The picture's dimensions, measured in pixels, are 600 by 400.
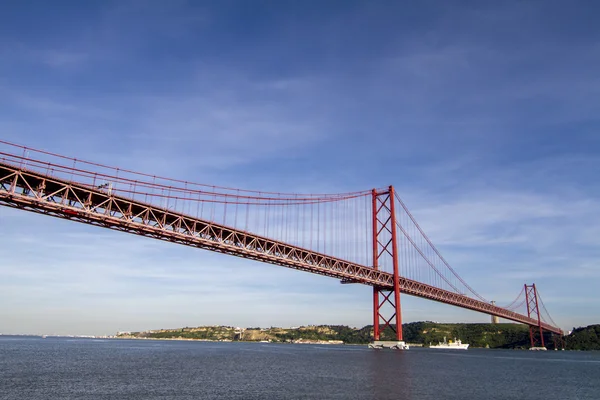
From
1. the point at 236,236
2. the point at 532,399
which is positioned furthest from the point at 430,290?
the point at 532,399

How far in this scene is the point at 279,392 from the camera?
2773cm

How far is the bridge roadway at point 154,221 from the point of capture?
34312 mm

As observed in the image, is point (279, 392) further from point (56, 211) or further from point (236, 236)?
point (236, 236)

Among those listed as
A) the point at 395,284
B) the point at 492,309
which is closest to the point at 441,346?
the point at 492,309

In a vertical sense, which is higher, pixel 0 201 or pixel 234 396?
pixel 0 201

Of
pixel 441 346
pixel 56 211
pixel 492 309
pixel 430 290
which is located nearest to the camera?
pixel 56 211

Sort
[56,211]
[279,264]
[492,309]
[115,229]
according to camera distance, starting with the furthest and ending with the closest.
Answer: [492,309], [279,264], [115,229], [56,211]

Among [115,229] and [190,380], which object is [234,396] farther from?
[115,229]

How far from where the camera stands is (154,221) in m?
43.7

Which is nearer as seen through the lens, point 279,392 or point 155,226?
point 279,392

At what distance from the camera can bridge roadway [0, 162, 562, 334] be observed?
113ft

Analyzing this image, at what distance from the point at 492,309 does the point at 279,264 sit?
70.4 metres

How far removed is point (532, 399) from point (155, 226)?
33.8 meters

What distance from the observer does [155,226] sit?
4303 cm
